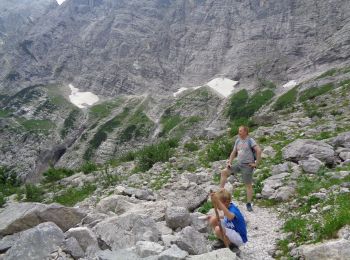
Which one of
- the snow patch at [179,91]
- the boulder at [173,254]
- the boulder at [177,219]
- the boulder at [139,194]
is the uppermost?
the snow patch at [179,91]

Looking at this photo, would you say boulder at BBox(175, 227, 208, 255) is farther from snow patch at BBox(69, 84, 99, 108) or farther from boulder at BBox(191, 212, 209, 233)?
snow patch at BBox(69, 84, 99, 108)

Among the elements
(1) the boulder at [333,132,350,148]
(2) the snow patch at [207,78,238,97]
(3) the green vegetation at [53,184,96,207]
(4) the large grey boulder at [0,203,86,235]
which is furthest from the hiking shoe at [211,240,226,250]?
(2) the snow patch at [207,78,238,97]

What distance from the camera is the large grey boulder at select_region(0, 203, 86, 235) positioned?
12.4 metres

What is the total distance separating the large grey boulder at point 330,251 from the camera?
7980 millimetres

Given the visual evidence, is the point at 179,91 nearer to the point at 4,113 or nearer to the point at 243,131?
the point at 4,113

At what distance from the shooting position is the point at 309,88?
132750 mm

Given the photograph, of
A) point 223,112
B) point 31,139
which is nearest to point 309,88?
point 223,112

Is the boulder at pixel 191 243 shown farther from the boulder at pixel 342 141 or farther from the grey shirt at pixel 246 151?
the boulder at pixel 342 141

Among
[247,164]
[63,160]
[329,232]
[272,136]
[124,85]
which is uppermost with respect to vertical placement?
[124,85]

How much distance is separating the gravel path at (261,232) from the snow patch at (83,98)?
172366 mm

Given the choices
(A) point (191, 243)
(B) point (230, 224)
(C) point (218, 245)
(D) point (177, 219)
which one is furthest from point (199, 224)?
(A) point (191, 243)

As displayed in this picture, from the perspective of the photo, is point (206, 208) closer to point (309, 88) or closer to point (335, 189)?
point (335, 189)

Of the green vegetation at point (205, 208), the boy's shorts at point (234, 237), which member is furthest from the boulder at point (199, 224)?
the green vegetation at point (205, 208)

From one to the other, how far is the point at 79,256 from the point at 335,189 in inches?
359
